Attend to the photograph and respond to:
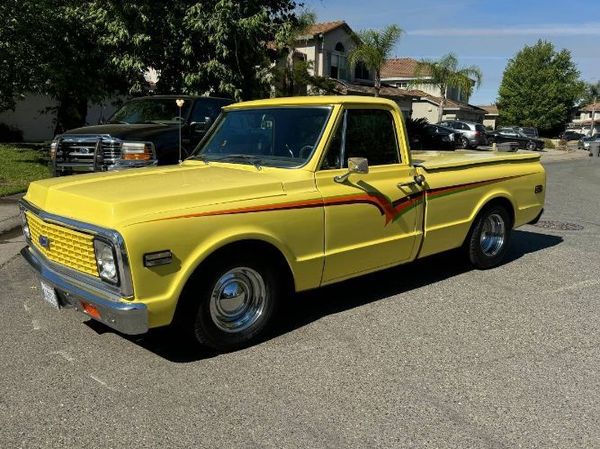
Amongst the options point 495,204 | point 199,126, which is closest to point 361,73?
point 199,126

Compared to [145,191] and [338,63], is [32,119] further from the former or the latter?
[145,191]

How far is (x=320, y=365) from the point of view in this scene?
383cm

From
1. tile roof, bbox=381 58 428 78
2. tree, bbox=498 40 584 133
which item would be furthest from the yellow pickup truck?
tree, bbox=498 40 584 133

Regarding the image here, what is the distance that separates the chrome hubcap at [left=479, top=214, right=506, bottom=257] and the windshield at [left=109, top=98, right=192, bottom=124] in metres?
5.19

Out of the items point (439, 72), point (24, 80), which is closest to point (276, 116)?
point (24, 80)

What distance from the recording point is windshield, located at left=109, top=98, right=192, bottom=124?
9258mm

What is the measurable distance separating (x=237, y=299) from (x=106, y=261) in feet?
3.23

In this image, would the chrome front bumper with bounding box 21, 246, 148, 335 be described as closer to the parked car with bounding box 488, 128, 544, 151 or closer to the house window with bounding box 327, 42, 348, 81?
the house window with bounding box 327, 42, 348, 81

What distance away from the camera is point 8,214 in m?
8.59

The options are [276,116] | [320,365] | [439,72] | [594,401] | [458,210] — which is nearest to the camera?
[594,401]

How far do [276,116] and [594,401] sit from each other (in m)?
3.09

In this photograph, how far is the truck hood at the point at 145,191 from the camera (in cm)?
347

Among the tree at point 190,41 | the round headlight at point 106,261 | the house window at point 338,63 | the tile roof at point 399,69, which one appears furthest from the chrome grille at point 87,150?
the tile roof at point 399,69

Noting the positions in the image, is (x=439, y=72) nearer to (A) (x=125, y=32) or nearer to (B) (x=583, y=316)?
(A) (x=125, y=32)
